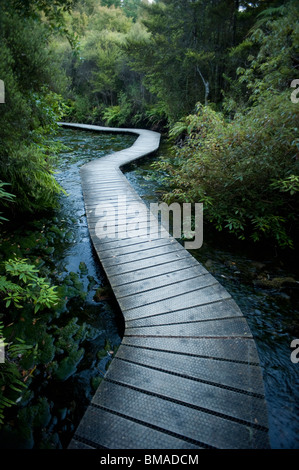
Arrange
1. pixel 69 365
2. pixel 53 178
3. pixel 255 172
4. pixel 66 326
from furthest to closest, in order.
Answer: pixel 53 178, pixel 255 172, pixel 66 326, pixel 69 365

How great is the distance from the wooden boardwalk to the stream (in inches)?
16.3

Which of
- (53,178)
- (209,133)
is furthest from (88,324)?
(209,133)

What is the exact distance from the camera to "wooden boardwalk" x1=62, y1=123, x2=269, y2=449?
1.59 meters

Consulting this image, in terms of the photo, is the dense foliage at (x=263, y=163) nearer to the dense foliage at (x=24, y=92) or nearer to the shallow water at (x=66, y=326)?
the shallow water at (x=66, y=326)

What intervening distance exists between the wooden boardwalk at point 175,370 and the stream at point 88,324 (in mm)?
413

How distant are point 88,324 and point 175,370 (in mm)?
1308

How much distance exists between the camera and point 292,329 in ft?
9.26

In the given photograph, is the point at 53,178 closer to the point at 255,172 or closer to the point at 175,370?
the point at 255,172

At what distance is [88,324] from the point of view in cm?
290

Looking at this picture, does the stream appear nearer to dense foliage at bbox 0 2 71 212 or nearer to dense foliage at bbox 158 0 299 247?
dense foliage at bbox 158 0 299 247

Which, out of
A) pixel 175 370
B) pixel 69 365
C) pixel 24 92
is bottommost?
pixel 69 365

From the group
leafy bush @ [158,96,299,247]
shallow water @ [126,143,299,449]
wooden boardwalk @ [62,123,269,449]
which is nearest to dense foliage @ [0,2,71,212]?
wooden boardwalk @ [62,123,269,449]
